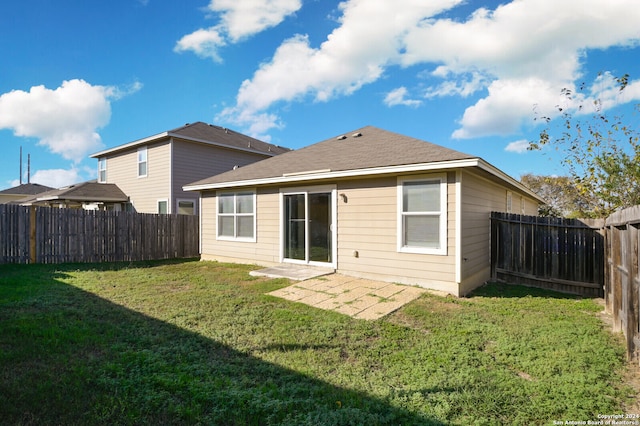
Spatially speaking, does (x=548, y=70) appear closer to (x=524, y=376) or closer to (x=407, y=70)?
(x=407, y=70)

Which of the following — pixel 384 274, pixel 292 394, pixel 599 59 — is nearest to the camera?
pixel 292 394

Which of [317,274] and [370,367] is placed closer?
[370,367]

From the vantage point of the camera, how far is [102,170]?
57.7ft

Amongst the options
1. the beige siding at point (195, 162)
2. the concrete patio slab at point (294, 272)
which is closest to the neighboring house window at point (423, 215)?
the concrete patio slab at point (294, 272)

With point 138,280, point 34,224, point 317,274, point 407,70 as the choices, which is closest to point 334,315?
point 317,274

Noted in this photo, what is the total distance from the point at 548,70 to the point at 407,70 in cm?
482

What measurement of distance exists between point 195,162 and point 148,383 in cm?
1329

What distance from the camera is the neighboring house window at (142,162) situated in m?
15.0

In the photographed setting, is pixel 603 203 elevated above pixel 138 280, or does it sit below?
above

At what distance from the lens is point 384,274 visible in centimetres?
702

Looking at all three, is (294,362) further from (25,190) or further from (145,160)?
(25,190)

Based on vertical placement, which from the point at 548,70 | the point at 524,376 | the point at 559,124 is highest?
the point at 548,70

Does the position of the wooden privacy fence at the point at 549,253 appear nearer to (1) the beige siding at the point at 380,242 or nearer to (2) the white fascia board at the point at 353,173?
(1) the beige siding at the point at 380,242

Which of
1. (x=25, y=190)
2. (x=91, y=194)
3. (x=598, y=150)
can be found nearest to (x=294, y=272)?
(x=598, y=150)
